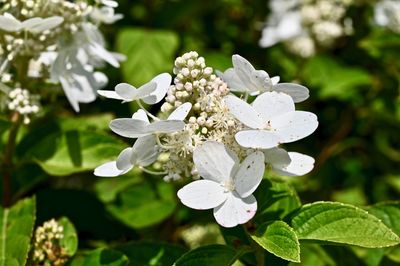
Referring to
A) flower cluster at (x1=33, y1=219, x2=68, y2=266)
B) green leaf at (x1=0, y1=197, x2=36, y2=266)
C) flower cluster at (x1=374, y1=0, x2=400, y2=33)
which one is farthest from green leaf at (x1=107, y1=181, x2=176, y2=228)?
flower cluster at (x1=374, y1=0, x2=400, y2=33)

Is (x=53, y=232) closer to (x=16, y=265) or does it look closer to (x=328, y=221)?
(x=16, y=265)

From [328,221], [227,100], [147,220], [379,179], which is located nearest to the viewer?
[227,100]

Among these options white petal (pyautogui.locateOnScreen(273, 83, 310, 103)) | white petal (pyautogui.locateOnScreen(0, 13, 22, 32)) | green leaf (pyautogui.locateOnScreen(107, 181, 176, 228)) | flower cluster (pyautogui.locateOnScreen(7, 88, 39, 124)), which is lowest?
green leaf (pyautogui.locateOnScreen(107, 181, 176, 228))

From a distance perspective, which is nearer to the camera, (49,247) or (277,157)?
(277,157)

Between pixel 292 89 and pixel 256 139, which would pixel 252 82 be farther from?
Result: pixel 256 139

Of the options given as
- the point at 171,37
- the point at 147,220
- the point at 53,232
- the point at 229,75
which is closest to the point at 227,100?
the point at 229,75

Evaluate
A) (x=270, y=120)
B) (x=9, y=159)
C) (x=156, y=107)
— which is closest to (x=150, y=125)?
(x=270, y=120)

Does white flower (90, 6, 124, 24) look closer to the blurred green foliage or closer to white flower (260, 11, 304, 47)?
the blurred green foliage

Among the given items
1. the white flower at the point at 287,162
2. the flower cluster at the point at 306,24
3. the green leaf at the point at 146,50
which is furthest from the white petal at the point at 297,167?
the flower cluster at the point at 306,24
